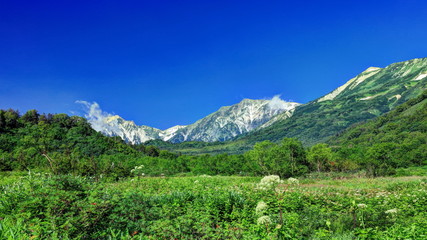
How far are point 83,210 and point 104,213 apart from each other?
75 cm

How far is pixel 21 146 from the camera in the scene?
2832 inches

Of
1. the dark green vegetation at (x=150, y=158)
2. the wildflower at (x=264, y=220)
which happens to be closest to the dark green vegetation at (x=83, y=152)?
the dark green vegetation at (x=150, y=158)

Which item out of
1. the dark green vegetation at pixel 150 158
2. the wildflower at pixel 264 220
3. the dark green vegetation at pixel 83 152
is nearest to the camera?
the wildflower at pixel 264 220

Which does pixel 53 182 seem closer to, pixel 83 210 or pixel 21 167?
pixel 83 210

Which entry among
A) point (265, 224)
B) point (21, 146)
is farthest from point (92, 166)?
point (21, 146)

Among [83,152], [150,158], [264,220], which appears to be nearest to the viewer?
[264,220]

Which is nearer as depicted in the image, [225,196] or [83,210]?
[83,210]

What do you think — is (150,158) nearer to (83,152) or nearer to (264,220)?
(83,152)

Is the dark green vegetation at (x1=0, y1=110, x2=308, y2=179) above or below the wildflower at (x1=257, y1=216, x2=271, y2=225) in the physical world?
above

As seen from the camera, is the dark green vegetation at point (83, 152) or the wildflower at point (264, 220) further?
the dark green vegetation at point (83, 152)

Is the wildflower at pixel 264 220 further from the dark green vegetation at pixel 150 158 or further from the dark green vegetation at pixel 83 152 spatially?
the dark green vegetation at pixel 83 152

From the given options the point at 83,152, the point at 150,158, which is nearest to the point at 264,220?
the point at 150,158

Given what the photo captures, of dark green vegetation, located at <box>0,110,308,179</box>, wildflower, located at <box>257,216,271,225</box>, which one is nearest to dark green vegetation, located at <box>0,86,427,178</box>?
dark green vegetation, located at <box>0,110,308,179</box>

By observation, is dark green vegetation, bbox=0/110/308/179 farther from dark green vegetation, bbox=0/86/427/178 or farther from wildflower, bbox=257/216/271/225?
wildflower, bbox=257/216/271/225
